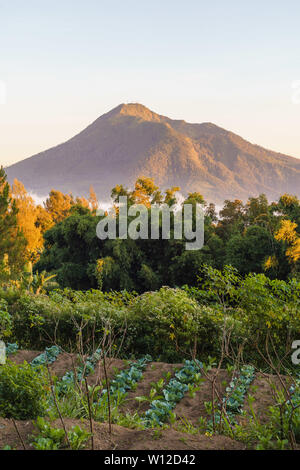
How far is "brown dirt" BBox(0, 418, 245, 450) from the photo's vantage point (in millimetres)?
2502

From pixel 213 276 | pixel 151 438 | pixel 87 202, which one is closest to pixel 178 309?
pixel 213 276

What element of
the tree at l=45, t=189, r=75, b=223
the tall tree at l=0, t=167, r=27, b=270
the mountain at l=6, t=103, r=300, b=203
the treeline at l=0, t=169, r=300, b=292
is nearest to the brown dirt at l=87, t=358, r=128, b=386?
the treeline at l=0, t=169, r=300, b=292

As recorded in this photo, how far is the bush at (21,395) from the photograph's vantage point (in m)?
3.06

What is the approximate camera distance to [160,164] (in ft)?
513

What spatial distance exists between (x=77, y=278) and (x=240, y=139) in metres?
170

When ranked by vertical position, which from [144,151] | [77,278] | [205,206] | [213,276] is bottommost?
[77,278]

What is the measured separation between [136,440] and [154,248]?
56.9ft

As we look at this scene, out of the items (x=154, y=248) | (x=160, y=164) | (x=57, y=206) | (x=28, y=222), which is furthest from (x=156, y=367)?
(x=160, y=164)

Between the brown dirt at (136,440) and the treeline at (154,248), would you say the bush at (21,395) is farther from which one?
the treeline at (154,248)

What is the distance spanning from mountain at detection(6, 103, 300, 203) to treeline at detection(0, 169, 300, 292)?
4915 inches

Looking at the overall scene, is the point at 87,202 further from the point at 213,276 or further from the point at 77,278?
the point at 213,276

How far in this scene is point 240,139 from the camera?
179875 mm

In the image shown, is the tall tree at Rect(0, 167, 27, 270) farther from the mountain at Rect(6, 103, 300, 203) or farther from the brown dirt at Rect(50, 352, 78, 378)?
the mountain at Rect(6, 103, 300, 203)

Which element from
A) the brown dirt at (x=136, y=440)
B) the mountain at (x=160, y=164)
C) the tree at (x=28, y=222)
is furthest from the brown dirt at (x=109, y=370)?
the mountain at (x=160, y=164)
